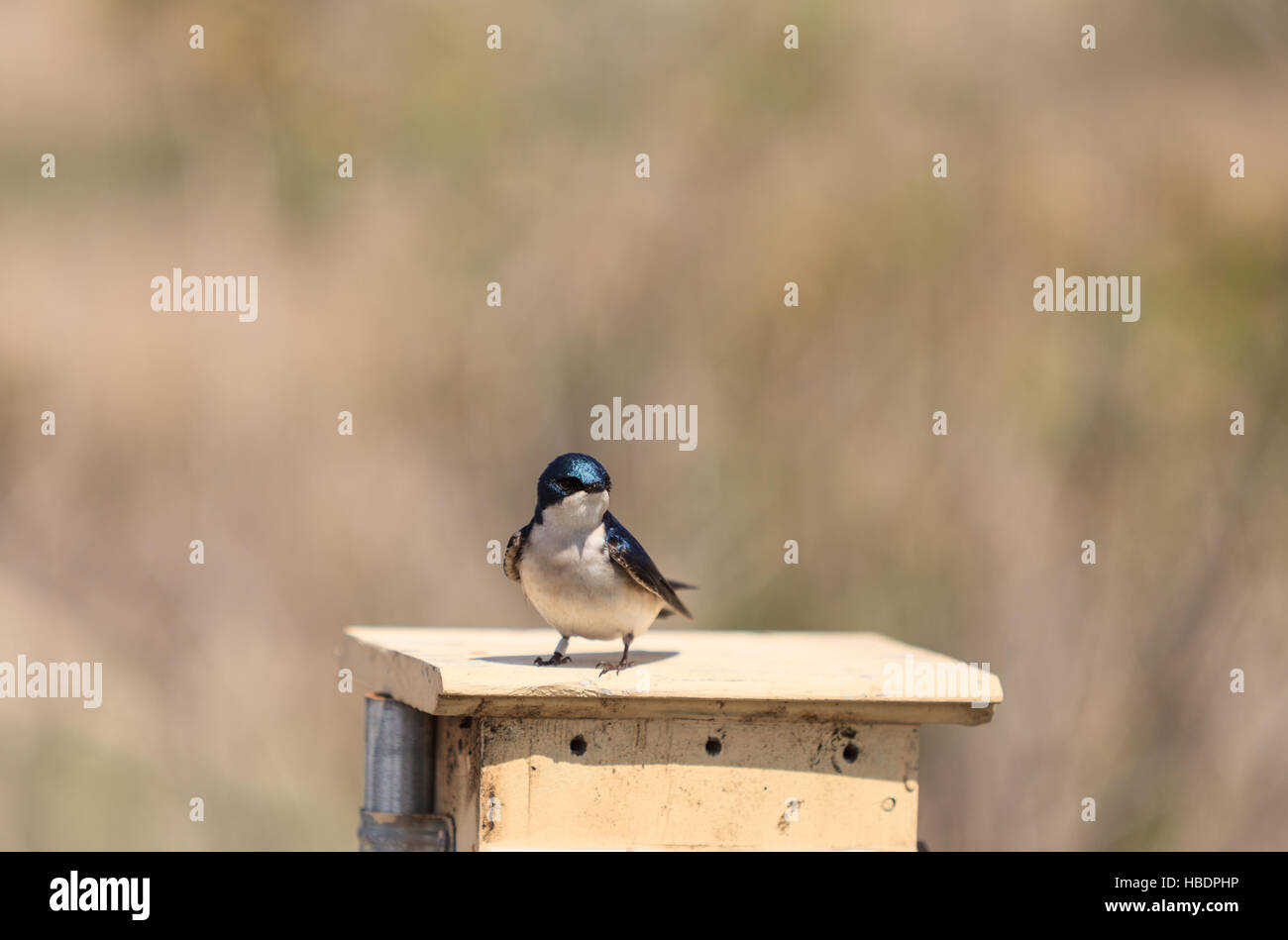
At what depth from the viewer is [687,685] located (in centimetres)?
369

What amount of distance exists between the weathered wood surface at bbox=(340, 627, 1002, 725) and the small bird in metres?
0.13

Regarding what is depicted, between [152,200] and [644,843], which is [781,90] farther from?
[644,843]

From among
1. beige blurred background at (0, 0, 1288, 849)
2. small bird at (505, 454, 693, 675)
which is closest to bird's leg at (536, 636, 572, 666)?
small bird at (505, 454, 693, 675)

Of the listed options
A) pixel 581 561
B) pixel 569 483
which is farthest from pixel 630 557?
pixel 569 483

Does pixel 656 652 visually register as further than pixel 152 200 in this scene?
No

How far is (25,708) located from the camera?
9141 millimetres

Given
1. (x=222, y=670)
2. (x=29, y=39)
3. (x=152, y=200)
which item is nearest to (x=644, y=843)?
(x=222, y=670)

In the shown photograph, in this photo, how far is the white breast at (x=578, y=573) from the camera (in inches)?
159

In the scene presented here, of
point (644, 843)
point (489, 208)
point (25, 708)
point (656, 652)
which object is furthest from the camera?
point (489, 208)

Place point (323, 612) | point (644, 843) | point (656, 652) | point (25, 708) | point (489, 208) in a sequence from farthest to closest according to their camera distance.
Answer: point (489, 208) < point (323, 612) < point (25, 708) < point (656, 652) < point (644, 843)

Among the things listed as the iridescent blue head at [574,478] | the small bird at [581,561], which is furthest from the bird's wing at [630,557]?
the iridescent blue head at [574,478]

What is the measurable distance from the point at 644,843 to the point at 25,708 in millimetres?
6499

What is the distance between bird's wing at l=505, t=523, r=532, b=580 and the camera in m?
4.14

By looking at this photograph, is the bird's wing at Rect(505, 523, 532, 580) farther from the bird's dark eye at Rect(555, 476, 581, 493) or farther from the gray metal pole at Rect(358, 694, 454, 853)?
the gray metal pole at Rect(358, 694, 454, 853)
